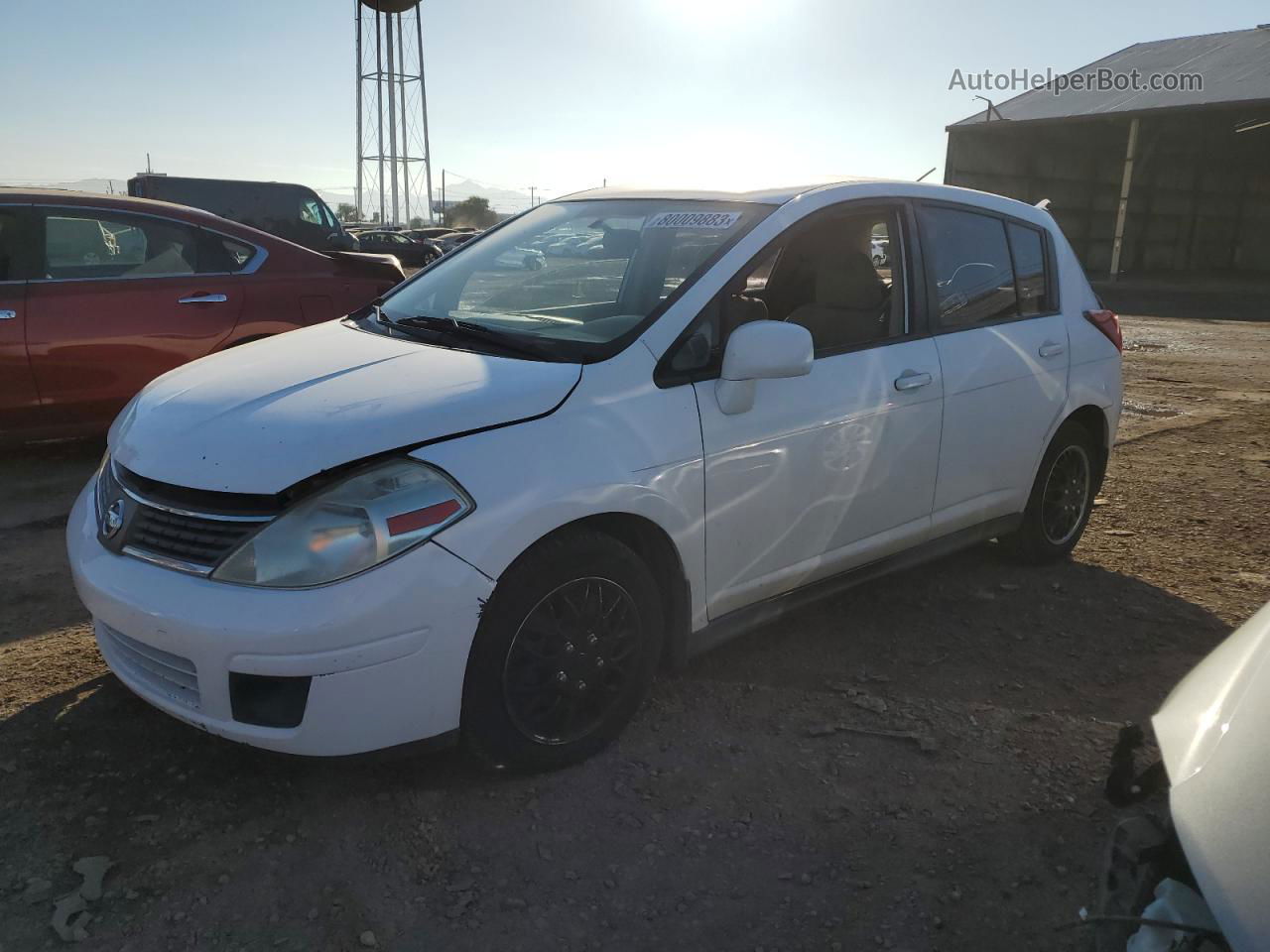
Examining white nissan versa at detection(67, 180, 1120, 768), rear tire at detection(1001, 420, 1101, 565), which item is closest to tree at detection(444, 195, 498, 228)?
rear tire at detection(1001, 420, 1101, 565)

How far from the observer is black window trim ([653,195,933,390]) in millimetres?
3049

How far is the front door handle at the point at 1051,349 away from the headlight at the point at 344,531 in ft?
9.17

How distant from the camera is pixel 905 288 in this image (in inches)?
150

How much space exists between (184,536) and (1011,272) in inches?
133

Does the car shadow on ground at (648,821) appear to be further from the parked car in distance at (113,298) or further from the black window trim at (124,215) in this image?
the black window trim at (124,215)

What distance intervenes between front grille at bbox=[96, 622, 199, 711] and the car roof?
221cm

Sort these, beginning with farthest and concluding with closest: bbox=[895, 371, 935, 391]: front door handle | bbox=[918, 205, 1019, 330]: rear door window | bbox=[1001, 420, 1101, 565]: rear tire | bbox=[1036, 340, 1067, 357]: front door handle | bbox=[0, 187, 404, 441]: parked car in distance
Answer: bbox=[0, 187, 404, 441]: parked car in distance, bbox=[1001, 420, 1101, 565]: rear tire, bbox=[1036, 340, 1067, 357]: front door handle, bbox=[918, 205, 1019, 330]: rear door window, bbox=[895, 371, 935, 391]: front door handle

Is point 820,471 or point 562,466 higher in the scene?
point 562,466

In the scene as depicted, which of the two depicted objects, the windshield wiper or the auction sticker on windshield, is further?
the auction sticker on windshield

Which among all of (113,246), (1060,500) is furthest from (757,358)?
(113,246)

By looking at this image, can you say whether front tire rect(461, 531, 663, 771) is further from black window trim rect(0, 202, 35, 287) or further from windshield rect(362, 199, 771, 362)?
black window trim rect(0, 202, 35, 287)

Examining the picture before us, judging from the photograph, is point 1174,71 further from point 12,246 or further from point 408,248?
point 12,246

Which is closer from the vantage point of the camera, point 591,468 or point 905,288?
point 591,468

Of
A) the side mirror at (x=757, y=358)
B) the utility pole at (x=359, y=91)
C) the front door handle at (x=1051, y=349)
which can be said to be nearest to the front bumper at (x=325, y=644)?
the side mirror at (x=757, y=358)
